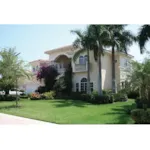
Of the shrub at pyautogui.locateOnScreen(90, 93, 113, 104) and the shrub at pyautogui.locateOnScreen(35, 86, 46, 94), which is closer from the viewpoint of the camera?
the shrub at pyautogui.locateOnScreen(90, 93, 113, 104)

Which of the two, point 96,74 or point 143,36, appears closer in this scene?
point 143,36

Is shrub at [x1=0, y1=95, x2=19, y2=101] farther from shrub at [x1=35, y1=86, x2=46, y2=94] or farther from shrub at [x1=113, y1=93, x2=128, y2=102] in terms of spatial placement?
shrub at [x1=113, y1=93, x2=128, y2=102]

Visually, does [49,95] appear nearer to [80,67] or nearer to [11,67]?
[11,67]

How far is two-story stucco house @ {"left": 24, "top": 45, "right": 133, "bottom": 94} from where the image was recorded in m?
21.7

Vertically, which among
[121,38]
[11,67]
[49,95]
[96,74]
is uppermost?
[121,38]

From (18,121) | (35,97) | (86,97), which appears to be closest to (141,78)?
(18,121)

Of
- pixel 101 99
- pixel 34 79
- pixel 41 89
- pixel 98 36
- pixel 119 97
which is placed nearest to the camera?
pixel 101 99

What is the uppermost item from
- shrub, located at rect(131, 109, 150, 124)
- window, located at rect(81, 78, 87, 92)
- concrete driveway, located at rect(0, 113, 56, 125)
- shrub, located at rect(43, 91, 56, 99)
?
window, located at rect(81, 78, 87, 92)

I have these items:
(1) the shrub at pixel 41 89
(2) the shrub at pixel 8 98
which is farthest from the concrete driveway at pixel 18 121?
(1) the shrub at pixel 41 89

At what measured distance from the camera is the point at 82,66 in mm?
22031

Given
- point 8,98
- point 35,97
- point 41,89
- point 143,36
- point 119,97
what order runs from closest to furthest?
point 143,36 < point 35,97 < point 119,97 < point 8,98 < point 41,89

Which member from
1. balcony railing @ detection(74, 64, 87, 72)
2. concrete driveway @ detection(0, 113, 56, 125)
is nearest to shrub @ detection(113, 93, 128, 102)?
balcony railing @ detection(74, 64, 87, 72)

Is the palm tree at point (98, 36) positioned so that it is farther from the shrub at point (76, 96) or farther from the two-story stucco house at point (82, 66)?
the shrub at point (76, 96)

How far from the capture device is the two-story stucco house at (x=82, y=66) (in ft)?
71.2
